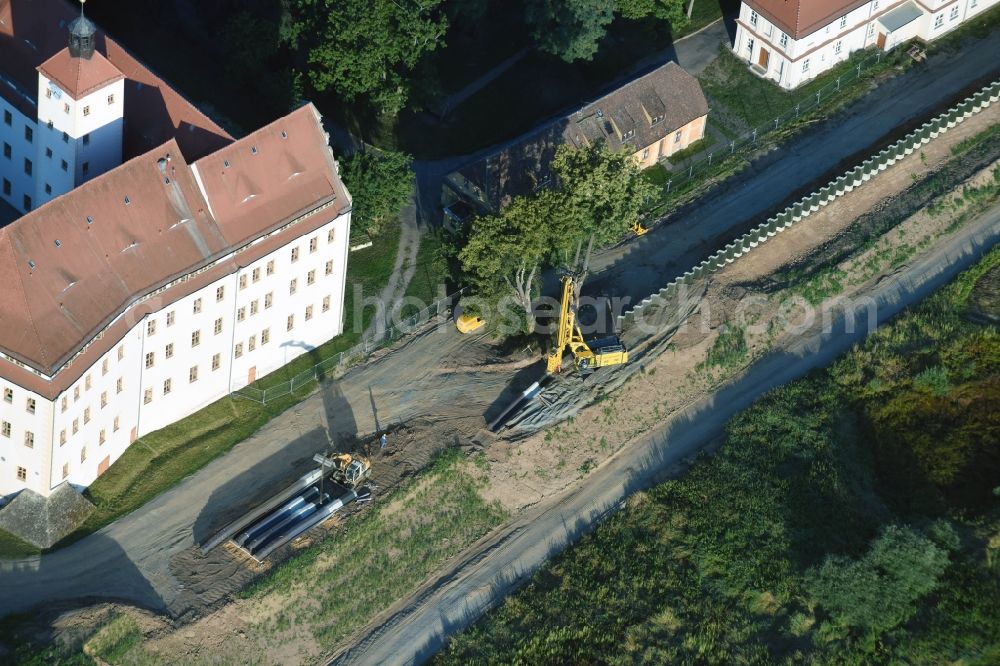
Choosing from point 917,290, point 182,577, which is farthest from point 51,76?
point 917,290

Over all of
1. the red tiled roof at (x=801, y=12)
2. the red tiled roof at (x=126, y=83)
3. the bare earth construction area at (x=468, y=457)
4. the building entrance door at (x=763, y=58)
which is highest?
the red tiled roof at (x=126, y=83)

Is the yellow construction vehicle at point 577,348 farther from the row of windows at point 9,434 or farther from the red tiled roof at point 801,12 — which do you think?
the row of windows at point 9,434

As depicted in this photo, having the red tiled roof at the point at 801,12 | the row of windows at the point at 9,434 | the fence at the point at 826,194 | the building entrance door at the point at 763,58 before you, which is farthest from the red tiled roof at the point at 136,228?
the building entrance door at the point at 763,58

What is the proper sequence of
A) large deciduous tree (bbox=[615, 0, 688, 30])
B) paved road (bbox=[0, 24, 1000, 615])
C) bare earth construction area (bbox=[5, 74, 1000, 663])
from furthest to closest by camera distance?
large deciduous tree (bbox=[615, 0, 688, 30]) → bare earth construction area (bbox=[5, 74, 1000, 663]) → paved road (bbox=[0, 24, 1000, 615])

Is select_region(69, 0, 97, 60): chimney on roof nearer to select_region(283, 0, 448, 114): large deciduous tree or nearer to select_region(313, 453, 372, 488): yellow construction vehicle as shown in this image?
select_region(283, 0, 448, 114): large deciduous tree

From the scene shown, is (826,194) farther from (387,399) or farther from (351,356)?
(351,356)

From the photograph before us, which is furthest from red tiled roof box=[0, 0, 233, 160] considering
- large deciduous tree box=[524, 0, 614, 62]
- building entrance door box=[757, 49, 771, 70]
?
building entrance door box=[757, 49, 771, 70]
